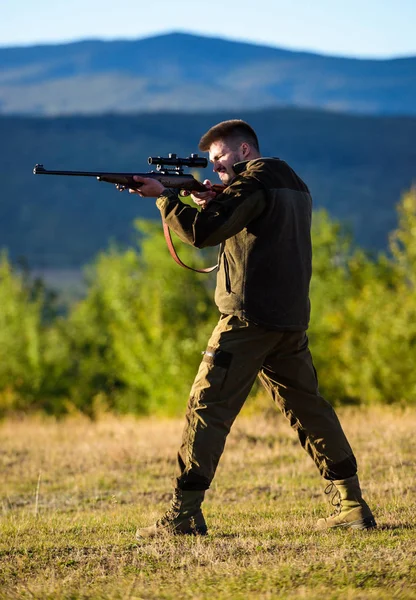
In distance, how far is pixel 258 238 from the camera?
4.89m

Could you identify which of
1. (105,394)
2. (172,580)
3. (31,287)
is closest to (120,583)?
(172,580)

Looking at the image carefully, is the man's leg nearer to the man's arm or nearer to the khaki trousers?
the khaki trousers

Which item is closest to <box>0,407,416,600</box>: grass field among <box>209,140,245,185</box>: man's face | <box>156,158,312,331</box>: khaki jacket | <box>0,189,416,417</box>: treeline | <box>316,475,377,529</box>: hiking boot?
<box>316,475,377,529</box>: hiking boot

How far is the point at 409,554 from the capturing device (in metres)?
4.37

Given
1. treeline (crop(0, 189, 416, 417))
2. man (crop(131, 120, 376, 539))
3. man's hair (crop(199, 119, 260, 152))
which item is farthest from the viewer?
treeline (crop(0, 189, 416, 417))

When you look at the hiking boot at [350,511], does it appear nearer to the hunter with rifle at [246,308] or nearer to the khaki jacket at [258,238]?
the hunter with rifle at [246,308]

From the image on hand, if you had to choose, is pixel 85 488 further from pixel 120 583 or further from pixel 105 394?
pixel 105 394

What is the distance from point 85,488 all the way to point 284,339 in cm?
322

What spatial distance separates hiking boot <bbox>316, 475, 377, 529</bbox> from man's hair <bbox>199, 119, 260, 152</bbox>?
1.94 metres

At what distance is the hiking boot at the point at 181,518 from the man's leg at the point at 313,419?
0.67 meters

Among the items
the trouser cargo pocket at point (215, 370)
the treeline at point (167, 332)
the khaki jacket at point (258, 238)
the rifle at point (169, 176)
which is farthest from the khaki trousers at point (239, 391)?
the treeline at point (167, 332)

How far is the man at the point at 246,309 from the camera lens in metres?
4.84

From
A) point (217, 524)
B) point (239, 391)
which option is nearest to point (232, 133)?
Answer: point (239, 391)

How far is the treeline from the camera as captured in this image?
4272 cm
